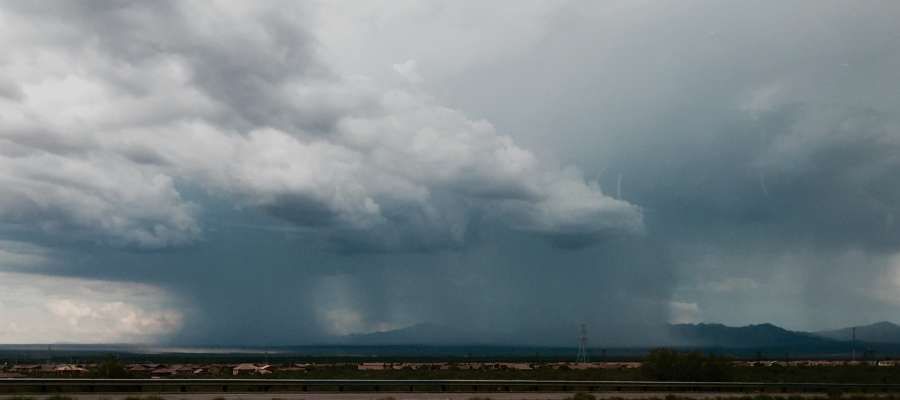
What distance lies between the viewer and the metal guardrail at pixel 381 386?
155ft

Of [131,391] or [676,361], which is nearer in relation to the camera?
[131,391]

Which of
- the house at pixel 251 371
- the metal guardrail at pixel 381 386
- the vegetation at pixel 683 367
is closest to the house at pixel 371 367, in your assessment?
the house at pixel 251 371

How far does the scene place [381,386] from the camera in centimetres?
5625

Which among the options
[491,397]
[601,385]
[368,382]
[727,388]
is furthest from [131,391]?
[727,388]

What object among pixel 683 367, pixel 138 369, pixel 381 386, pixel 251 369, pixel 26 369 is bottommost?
pixel 138 369

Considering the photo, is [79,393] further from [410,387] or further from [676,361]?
[676,361]

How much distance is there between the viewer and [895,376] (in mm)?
82000

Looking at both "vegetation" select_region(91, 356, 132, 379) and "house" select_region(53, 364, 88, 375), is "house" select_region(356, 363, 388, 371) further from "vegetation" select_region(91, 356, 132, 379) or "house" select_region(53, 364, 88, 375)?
"vegetation" select_region(91, 356, 132, 379)

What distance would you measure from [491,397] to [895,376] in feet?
186

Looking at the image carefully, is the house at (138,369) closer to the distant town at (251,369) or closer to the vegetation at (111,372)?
the distant town at (251,369)

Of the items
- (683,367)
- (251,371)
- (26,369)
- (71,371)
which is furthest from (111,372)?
(683,367)

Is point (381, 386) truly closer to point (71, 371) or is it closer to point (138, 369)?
point (71, 371)

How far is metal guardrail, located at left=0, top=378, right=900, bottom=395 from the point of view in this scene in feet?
155

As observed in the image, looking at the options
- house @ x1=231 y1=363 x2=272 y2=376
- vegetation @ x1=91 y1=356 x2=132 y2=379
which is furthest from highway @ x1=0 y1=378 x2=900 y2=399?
house @ x1=231 y1=363 x2=272 y2=376
